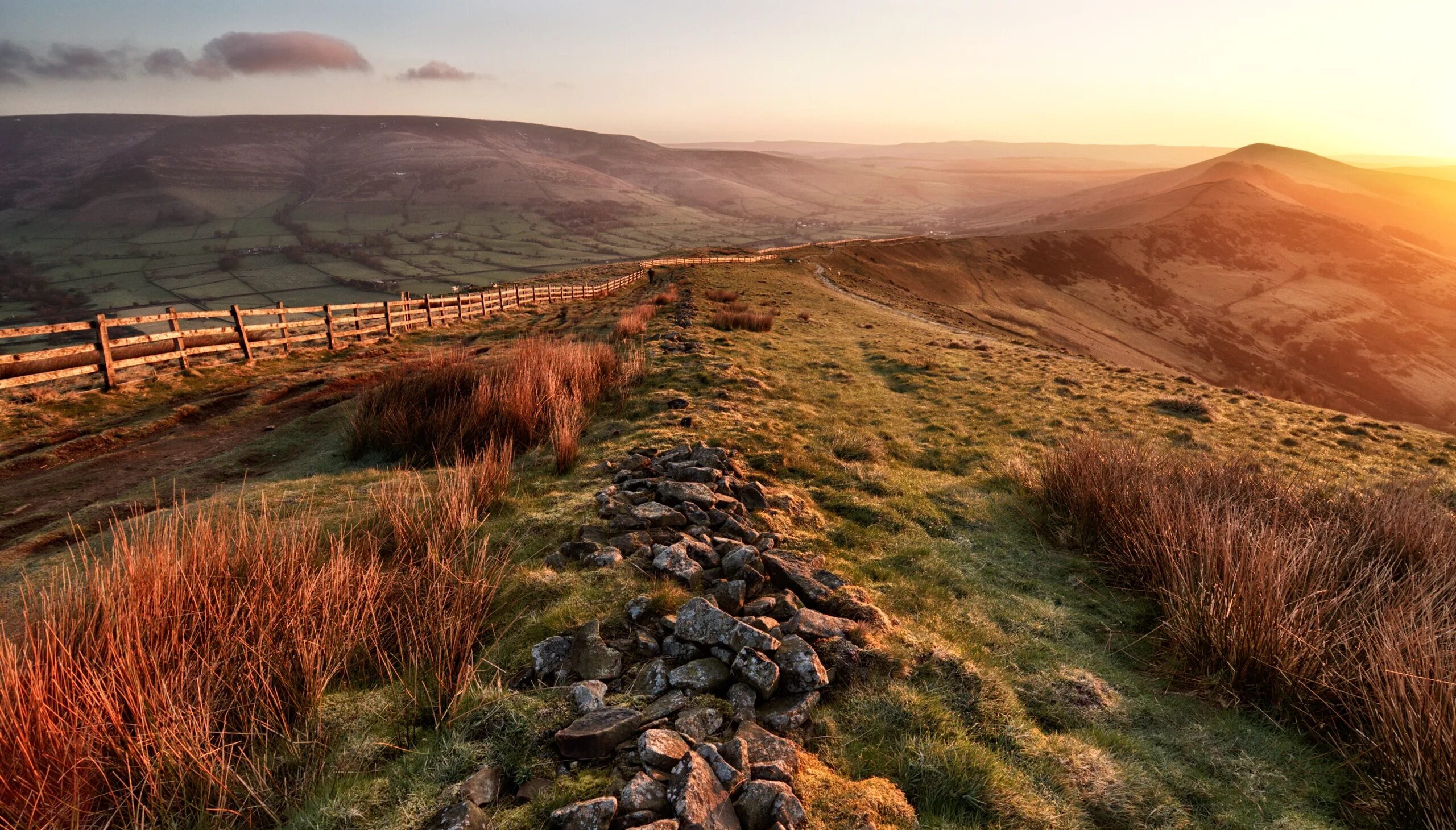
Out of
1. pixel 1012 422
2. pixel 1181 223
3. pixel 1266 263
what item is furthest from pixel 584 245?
pixel 1012 422

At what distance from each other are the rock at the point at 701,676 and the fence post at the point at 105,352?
18030 mm

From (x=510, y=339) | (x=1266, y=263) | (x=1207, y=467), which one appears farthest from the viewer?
(x=1266, y=263)

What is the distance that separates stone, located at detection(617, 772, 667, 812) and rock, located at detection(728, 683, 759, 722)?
0.87 m

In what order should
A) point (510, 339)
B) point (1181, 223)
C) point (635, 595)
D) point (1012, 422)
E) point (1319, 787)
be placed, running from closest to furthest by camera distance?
point (1319, 787) → point (635, 595) → point (1012, 422) → point (510, 339) → point (1181, 223)

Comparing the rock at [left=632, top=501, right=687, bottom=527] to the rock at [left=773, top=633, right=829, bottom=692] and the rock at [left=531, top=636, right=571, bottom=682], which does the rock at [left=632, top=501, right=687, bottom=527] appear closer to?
the rock at [left=531, top=636, right=571, bottom=682]

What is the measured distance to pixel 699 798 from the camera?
2908 millimetres

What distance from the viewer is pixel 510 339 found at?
21.1m

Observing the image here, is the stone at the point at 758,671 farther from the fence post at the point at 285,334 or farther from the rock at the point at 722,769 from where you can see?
the fence post at the point at 285,334

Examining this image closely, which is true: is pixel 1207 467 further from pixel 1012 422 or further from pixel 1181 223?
pixel 1181 223

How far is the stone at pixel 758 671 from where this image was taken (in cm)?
396

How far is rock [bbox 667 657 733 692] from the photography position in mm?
3947

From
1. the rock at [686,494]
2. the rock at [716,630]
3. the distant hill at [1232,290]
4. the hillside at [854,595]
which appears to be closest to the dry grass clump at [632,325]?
the hillside at [854,595]

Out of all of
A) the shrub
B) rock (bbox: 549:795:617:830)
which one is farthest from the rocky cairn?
the shrub

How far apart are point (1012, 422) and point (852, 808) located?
12.2 metres
